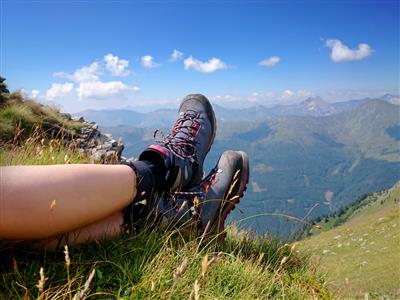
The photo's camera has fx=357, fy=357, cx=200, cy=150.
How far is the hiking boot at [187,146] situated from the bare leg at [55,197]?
68 centimetres

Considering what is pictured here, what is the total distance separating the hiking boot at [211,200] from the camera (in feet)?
8.70

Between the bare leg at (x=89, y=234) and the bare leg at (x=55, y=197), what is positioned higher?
the bare leg at (x=55, y=197)

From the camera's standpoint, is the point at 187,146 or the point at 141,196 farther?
the point at 187,146

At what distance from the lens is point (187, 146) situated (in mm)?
3467

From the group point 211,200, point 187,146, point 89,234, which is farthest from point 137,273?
point 187,146

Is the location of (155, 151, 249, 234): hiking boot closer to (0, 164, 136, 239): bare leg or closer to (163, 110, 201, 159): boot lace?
(163, 110, 201, 159): boot lace

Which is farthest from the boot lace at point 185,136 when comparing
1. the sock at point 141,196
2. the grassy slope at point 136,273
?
the grassy slope at point 136,273

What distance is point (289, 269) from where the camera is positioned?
9.63 ft

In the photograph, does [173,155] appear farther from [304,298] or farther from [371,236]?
[371,236]

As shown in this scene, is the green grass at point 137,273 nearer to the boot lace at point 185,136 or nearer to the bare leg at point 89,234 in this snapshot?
the bare leg at point 89,234

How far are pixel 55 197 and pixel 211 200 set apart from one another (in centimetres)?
146

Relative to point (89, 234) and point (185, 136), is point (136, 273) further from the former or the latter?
point (185, 136)

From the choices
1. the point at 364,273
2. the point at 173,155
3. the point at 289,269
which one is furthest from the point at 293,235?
the point at 364,273

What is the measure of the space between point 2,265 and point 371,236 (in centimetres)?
7088
